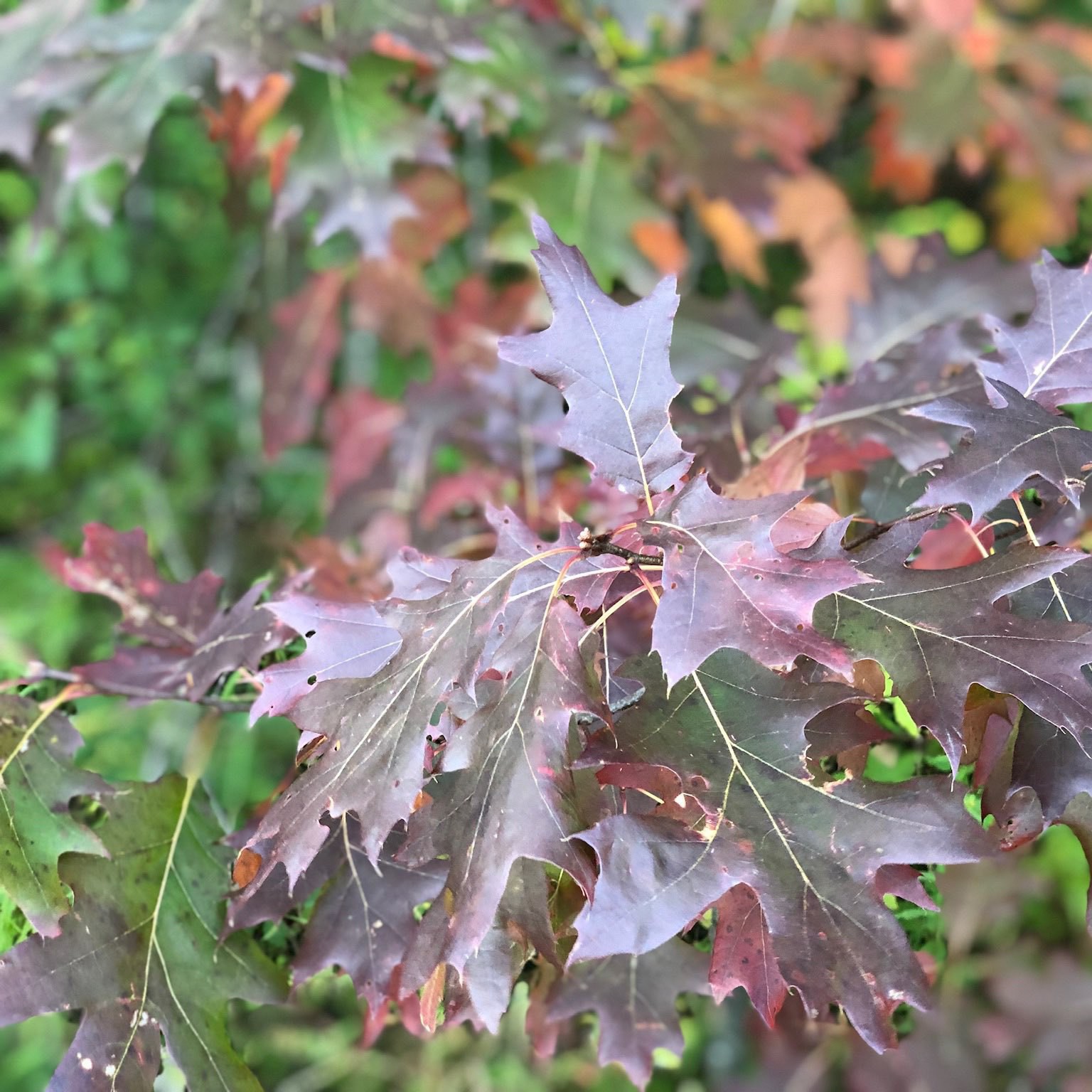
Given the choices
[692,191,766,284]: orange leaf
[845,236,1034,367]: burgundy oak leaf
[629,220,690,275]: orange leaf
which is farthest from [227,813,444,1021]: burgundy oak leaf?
[692,191,766,284]: orange leaf

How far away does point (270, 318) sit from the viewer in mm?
1875

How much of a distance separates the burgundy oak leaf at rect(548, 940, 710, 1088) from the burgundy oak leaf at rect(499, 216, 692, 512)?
0.42 meters

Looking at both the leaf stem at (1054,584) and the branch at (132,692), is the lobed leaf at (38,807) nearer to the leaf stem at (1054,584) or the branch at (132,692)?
the branch at (132,692)

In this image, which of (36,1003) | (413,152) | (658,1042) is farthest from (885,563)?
(413,152)

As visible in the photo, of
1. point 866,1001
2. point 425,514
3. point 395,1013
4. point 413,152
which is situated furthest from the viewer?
point 425,514

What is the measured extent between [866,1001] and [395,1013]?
482 mm

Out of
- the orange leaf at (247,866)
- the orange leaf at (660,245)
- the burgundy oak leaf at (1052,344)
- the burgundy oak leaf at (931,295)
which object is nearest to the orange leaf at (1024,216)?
the burgundy oak leaf at (931,295)

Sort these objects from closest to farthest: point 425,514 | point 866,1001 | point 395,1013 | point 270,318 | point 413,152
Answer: point 866,1001, point 395,1013, point 413,152, point 425,514, point 270,318

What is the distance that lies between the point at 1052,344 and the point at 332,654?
56 cm

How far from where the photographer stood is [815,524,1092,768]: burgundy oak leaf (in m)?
0.59

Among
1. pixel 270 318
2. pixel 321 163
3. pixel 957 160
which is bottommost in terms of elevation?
pixel 957 160

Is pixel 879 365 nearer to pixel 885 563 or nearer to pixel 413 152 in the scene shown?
pixel 885 563

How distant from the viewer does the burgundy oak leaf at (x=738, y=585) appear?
Answer: 1.82ft

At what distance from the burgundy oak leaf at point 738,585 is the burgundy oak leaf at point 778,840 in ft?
0.28
